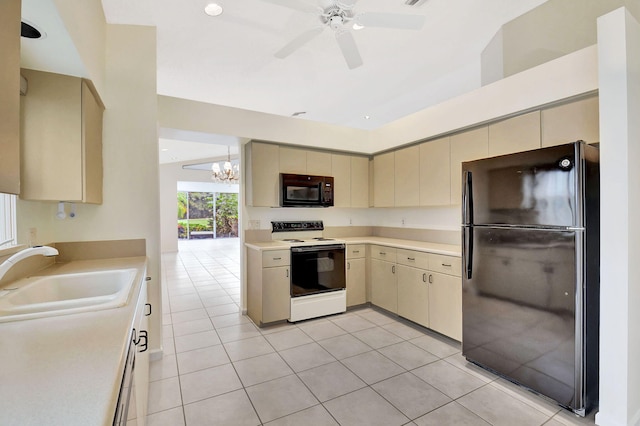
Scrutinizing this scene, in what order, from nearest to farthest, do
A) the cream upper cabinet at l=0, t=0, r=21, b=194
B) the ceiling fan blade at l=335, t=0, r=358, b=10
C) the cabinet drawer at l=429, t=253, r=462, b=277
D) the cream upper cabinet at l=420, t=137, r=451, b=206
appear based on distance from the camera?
the cream upper cabinet at l=0, t=0, r=21, b=194 → the ceiling fan blade at l=335, t=0, r=358, b=10 → the cabinet drawer at l=429, t=253, r=462, b=277 → the cream upper cabinet at l=420, t=137, r=451, b=206

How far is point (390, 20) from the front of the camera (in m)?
2.10

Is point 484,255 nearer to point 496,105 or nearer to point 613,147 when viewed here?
point 613,147

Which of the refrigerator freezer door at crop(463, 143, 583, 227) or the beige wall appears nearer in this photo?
the beige wall

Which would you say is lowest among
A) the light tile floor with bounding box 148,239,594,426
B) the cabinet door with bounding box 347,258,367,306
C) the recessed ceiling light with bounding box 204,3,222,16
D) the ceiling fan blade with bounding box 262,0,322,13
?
the light tile floor with bounding box 148,239,594,426

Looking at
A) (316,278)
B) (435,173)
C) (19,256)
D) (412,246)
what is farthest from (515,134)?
(19,256)

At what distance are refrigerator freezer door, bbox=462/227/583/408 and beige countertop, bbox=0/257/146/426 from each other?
2.40m

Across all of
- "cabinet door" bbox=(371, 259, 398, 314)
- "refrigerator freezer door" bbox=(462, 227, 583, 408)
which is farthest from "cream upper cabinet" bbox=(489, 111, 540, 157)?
"cabinet door" bbox=(371, 259, 398, 314)

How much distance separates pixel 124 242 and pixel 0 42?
1.93 meters

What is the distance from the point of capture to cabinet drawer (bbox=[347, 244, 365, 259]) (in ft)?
12.5

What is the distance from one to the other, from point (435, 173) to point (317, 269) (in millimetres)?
1791

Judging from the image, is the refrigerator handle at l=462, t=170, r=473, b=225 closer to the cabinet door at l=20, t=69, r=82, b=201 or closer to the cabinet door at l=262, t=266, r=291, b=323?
the cabinet door at l=262, t=266, r=291, b=323

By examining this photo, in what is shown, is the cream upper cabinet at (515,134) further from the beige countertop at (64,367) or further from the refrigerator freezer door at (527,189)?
the beige countertop at (64,367)

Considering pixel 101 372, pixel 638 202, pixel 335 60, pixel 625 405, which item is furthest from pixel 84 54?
pixel 625 405

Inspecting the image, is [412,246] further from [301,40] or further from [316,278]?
[301,40]
